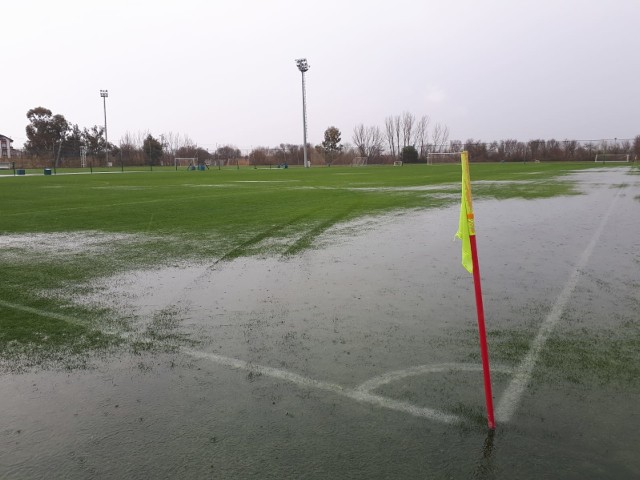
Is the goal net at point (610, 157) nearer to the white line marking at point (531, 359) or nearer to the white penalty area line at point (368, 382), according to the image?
the white line marking at point (531, 359)

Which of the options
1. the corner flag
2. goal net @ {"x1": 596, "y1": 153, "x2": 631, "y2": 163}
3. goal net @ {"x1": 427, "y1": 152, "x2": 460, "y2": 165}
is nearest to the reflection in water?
the corner flag

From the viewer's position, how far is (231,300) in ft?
18.0

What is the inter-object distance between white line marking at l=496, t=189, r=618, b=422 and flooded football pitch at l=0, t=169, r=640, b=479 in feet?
0.06

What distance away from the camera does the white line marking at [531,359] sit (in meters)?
3.11

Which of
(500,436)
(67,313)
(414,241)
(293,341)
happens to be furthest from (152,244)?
(500,436)

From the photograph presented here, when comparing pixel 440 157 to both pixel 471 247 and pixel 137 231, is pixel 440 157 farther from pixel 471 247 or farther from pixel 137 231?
pixel 471 247

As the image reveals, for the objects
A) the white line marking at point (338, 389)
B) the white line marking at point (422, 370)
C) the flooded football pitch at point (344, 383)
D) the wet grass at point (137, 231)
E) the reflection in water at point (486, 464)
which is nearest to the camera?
the reflection in water at point (486, 464)

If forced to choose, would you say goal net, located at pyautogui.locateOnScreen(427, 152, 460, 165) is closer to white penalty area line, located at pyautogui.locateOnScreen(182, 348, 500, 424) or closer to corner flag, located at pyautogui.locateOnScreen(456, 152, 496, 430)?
white penalty area line, located at pyautogui.locateOnScreen(182, 348, 500, 424)

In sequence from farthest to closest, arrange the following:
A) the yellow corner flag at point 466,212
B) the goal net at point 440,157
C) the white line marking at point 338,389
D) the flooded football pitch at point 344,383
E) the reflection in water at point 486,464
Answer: the goal net at point 440,157, the white line marking at point 338,389, the yellow corner flag at point 466,212, the flooded football pitch at point 344,383, the reflection in water at point 486,464

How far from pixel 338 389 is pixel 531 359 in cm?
152

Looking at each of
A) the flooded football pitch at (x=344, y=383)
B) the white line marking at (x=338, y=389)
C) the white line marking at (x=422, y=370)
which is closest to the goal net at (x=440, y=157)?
the flooded football pitch at (x=344, y=383)

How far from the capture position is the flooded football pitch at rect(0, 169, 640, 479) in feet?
8.55

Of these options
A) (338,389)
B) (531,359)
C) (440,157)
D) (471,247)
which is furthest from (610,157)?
(338,389)

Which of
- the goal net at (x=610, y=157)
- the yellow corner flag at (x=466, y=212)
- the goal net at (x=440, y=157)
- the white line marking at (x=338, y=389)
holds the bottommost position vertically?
the white line marking at (x=338, y=389)
